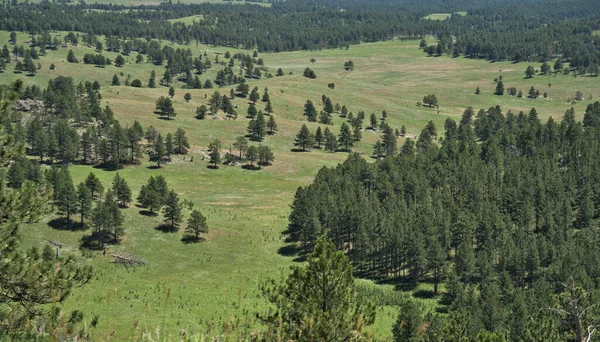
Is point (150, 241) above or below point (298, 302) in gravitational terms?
below

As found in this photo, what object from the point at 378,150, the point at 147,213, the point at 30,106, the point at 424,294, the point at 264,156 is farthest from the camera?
the point at 378,150

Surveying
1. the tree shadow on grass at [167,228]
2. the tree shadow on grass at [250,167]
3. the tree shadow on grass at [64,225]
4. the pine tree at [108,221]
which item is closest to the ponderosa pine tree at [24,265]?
the pine tree at [108,221]

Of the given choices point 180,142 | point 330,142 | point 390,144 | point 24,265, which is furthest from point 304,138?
point 24,265

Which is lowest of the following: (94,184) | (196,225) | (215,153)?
(196,225)

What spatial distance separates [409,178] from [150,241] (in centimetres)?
6493

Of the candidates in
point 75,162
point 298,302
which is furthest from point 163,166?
point 298,302

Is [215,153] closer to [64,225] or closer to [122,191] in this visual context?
[122,191]

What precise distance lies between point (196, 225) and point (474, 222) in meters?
58.9

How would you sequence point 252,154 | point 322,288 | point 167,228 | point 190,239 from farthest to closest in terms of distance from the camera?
point 252,154
point 167,228
point 190,239
point 322,288

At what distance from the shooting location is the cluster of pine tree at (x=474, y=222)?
3268 inches

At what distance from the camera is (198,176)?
525 feet

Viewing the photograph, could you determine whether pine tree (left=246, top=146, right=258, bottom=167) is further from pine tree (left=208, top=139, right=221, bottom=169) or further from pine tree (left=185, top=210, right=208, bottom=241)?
pine tree (left=185, top=210, right=208, bottom=241)

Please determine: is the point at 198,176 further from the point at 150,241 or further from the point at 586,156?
the point at 586,156

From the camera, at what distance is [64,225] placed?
106188 millimetres
